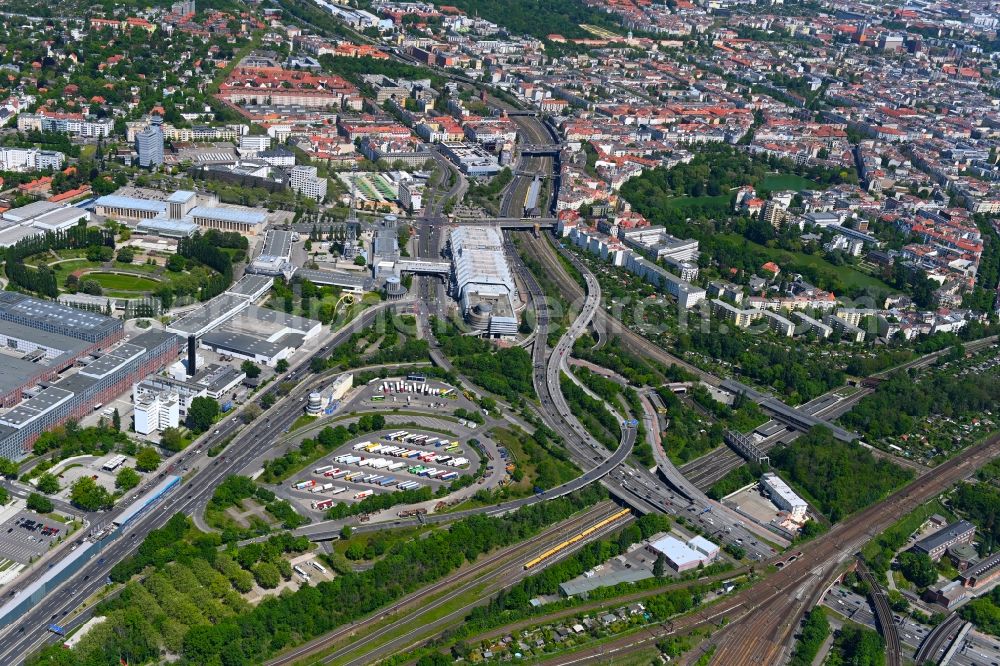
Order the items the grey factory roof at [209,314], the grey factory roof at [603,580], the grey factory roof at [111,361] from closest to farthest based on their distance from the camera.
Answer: the grey factory roof at [603,580]
the grey factory roof at [111,361]
the grey factory roof at [209,314]

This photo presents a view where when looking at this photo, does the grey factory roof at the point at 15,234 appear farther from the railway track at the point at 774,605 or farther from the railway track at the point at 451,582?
the railway track at the point at 774,605

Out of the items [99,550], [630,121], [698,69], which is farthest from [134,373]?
[698,69]

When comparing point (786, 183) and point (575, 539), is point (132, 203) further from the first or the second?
point (786, 183)

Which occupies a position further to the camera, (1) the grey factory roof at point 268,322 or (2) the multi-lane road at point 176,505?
(1) the grey factory roof at point 268,322

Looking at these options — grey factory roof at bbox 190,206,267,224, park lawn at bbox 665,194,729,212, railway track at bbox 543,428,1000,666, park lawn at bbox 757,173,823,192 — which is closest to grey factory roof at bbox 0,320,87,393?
grey factory roof at bbox 190,206,267,224

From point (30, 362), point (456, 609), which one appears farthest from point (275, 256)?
point (456, 609)

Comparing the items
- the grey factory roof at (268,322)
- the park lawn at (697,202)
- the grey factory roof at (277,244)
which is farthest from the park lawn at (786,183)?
the grey factory roof at (268,322)

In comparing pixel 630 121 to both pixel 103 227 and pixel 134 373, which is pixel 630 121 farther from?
pixel 134 373
